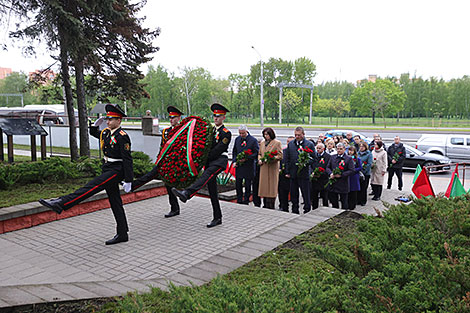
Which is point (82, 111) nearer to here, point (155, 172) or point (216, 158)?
→ point (155, 172)

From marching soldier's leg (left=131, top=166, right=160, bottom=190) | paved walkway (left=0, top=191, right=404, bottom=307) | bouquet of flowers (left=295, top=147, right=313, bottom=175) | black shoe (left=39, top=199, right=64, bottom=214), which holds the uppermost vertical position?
bouquet of flowers (left=295, top=147, right=313, bottom=175)

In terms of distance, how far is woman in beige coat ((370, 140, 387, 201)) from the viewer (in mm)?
11578

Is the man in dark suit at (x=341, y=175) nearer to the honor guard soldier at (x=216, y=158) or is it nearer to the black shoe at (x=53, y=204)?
the honor guard soldier at (x=216, y=158)

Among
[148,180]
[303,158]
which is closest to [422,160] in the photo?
[303,158]

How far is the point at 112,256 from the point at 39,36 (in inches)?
353

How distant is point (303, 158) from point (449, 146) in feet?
50.7

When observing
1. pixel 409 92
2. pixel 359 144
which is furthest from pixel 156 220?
pixel 409 92

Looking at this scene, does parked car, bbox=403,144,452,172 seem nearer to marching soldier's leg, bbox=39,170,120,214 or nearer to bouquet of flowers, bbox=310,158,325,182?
bouquet of flowers, bbox=310,158,325,182

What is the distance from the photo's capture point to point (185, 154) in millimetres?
6953

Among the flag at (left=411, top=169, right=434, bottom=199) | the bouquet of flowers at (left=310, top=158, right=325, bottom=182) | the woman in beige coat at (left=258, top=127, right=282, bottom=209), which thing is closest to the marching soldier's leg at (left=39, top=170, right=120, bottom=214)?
the woman in beige coat at (left=258, top=127, right=282, bottom=209)

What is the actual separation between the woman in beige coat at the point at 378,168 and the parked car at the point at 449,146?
10.4 meters

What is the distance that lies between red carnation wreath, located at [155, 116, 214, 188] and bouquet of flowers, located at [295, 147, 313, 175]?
7.90 ft

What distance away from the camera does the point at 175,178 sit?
6996 millimetres

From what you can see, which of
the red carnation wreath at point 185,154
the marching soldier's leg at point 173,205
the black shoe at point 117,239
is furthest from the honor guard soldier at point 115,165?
the marching soldier's leg at point 173,205
